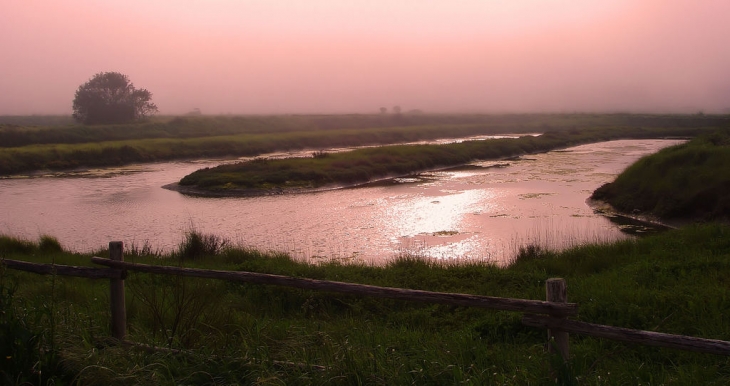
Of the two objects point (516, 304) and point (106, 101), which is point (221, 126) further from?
point (516, 304)

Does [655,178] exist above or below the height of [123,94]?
below

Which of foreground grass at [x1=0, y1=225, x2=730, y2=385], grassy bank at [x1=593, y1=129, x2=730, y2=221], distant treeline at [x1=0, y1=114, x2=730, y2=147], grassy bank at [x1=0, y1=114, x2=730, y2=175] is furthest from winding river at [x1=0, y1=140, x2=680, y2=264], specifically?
distant treeline at [x1=0, y1=114, x2=730, y2=147]

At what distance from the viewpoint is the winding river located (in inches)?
679

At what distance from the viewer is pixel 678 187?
20766 mm

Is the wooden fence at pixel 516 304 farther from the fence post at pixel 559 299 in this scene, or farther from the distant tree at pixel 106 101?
the distant tree at pixel 106 101

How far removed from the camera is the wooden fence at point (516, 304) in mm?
4562

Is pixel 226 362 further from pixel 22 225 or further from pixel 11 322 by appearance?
pixel 22 225

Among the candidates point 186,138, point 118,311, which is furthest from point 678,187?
point 186,138

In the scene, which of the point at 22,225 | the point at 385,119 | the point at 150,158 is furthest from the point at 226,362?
the point at 385,119

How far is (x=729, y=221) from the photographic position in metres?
17.5

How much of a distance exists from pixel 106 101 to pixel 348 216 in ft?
220

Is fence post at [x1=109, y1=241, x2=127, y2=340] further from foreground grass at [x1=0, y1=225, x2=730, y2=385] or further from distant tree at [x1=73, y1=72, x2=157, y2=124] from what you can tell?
distant tree at [x1=73, y1=72, x2=157, y2=124]

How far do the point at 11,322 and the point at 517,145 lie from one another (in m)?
52.4

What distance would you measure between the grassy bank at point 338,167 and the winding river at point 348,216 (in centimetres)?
176
